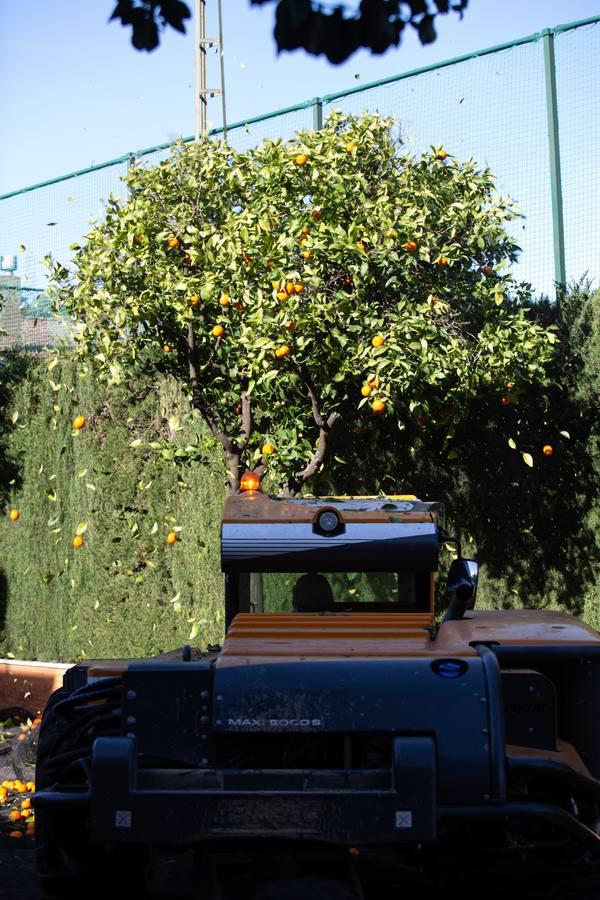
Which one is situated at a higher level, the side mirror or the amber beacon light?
the amber beacon light

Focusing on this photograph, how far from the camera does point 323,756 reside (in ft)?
17.1

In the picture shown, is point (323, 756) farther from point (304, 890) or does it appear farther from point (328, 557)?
point (328, 557)

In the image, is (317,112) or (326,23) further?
(317,112)

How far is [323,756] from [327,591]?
4.67 feet

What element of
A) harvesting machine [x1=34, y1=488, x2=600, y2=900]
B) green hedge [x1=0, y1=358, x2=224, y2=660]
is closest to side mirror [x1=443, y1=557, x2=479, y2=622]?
harvesting machine [x1=34, y1=488, x2=600, y2=900]

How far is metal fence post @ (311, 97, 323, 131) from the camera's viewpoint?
13430 mm

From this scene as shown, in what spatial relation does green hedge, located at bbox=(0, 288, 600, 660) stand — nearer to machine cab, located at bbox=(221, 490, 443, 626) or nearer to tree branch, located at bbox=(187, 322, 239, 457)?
tree branch, located at bbox=(187, 322, 239, 457)

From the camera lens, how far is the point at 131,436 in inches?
523

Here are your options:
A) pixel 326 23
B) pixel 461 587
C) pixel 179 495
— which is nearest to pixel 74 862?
pixel 461 587

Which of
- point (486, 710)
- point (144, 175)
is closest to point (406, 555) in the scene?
point (486, 710)

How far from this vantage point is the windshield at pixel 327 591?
6.44 metres

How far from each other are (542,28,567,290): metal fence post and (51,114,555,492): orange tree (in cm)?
112

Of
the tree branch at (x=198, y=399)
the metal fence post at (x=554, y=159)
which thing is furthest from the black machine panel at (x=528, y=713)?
the metal fence post at (x=554, y=159)

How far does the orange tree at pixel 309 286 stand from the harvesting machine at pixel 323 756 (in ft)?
11.1
